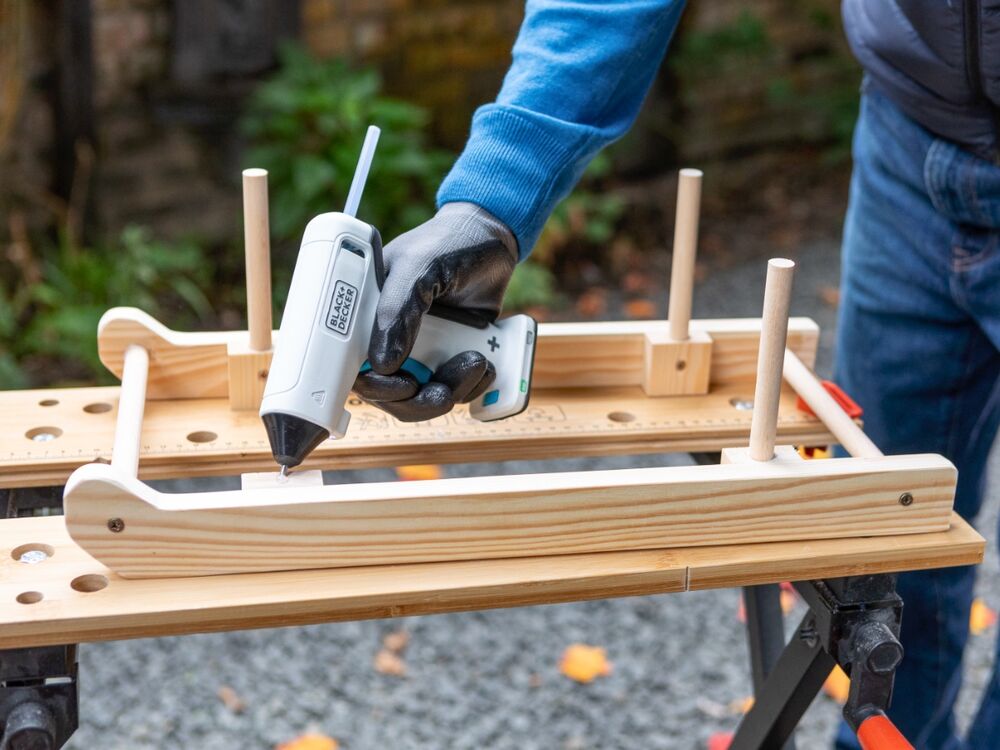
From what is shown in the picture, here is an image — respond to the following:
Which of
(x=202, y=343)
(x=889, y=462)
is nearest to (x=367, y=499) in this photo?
(x=202, y=343)

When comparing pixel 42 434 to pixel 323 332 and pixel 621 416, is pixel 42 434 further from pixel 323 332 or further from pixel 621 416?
pixel 621 416

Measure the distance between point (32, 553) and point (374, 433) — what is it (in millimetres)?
449

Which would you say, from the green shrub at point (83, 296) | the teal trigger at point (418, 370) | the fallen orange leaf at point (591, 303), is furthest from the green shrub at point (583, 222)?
the teal trigger at point (418, 370)

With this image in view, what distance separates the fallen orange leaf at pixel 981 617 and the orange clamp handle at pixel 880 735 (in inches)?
64.0

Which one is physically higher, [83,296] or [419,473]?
[83,296]

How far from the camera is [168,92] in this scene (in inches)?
160

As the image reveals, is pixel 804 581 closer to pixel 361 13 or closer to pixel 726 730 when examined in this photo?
pixel 726 730

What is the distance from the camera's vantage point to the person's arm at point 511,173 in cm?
139

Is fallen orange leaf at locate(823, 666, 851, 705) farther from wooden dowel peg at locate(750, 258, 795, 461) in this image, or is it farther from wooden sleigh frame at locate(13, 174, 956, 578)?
wooden dowel peg at locate(750, 258, 795, 461)

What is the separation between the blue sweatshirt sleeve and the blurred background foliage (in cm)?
213

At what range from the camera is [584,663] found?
2652 mm

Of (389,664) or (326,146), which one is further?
(326,146)

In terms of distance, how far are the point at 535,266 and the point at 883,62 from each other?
2673mm

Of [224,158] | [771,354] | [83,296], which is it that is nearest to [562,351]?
[771,354]
